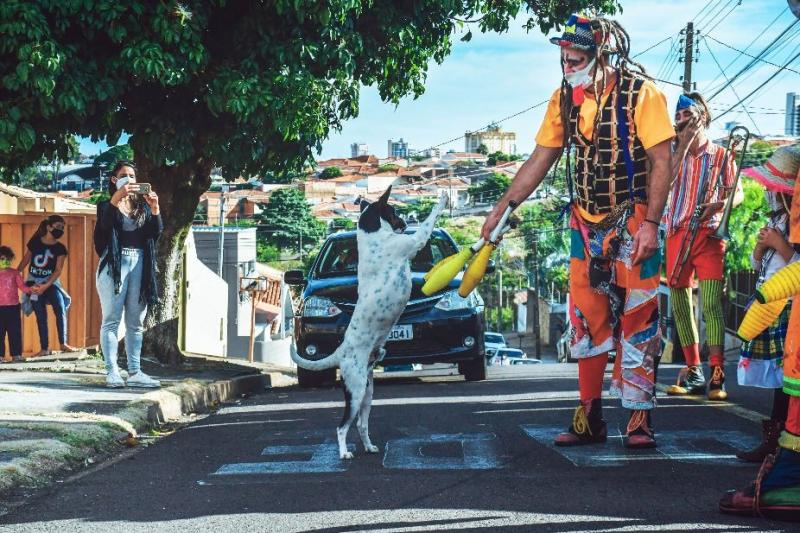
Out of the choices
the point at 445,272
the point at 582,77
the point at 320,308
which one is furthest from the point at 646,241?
the point at 320,308

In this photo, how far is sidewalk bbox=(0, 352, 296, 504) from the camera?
6.16m

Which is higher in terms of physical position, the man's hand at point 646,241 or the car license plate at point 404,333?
the man's hand at point 646,241

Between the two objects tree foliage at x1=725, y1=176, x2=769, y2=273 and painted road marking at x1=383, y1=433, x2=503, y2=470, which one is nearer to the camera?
painted road marking at x1=383, y1=433, x2=503, y2=470

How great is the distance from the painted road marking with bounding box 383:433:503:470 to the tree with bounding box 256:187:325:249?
72805 millimetres

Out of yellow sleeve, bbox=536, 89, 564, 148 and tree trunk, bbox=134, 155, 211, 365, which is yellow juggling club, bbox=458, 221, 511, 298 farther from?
tree trunk, bbox=134, 155, 211, 365

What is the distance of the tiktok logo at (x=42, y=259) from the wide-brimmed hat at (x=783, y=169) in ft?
33.8

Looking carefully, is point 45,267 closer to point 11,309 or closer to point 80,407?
point 11,309

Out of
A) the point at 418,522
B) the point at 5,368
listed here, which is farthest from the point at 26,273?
the point at 418,522

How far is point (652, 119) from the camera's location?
6262 mm

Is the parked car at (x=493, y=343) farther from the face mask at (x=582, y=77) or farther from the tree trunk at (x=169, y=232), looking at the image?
the face mask at (x=582, y=77)

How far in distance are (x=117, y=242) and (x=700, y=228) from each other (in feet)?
15.5

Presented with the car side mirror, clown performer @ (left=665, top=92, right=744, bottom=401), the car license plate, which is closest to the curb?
the car side mirror

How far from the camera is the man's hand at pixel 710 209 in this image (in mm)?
8766

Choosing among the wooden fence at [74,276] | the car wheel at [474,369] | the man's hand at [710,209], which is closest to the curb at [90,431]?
the car wheel at [474,369]
